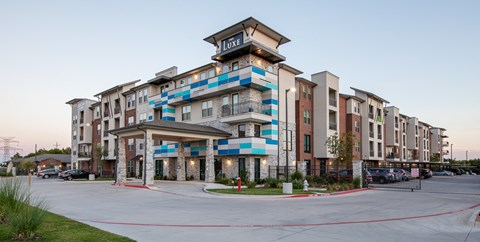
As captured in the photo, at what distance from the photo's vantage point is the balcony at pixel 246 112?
3309 cm

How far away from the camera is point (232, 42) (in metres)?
35.7

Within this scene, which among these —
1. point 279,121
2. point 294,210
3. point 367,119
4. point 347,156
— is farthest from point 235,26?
point 367,119

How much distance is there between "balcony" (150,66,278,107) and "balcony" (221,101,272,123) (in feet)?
5.53

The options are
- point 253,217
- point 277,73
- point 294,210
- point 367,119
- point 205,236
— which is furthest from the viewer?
point 367,119

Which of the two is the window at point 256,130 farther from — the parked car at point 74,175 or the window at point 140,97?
the parked car at point 74,175

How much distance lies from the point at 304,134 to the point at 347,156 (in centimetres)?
591

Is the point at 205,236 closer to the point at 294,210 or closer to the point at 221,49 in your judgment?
the point at 294,210

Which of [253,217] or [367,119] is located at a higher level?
[367,119]

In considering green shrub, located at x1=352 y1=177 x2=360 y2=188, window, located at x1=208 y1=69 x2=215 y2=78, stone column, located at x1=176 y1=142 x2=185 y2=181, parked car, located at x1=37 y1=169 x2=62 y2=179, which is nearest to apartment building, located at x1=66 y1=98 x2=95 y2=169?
parked car, located at x1=37 y1=169 x2=62 y2=179

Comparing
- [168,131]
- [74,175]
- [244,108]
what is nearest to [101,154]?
[74,175]

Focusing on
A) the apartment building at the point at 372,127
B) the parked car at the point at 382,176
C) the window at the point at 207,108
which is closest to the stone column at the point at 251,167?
the window at the point at 207,108

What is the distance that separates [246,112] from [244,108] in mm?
1013

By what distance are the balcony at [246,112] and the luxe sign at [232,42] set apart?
6021mm

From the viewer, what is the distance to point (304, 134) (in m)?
40.4
